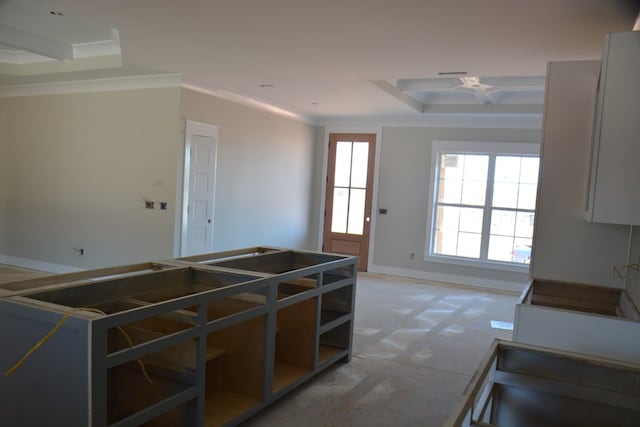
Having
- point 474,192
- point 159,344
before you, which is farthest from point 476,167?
point 159,344

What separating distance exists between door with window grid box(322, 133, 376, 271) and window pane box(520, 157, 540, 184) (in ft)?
7.97

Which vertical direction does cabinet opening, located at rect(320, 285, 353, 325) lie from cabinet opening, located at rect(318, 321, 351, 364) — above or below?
above

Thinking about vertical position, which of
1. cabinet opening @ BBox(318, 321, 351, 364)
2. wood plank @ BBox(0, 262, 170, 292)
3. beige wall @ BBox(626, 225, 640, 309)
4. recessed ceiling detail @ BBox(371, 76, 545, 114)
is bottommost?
cabinet opening @ BBox(318, 321, 351, 364)

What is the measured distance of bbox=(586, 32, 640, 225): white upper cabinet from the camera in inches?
104

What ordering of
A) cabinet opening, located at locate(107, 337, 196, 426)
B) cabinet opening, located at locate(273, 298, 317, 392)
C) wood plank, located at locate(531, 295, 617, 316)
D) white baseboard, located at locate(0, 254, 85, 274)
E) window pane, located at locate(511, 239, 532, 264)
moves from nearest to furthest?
cabinet opening, located at locate(107, 337, 196, 426) < wood plank, located at locate(531, 295, 617, 316) < cabinet opening, located at locate(273, 298, 317, 392) < white baseboard, located at locate(0, 254, 85, 274) < window pane, located at locate(511, 239, 532, 264)

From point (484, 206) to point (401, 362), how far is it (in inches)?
164

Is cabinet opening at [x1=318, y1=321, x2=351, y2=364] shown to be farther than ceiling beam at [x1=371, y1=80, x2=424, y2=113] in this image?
No

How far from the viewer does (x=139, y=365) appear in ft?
7.95

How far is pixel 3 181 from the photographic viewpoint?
7.42 meters

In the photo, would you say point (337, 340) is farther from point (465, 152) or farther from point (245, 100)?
point (465, 152)

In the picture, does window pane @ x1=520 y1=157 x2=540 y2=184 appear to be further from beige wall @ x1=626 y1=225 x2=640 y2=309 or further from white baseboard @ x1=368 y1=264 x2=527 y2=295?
beige wall @ x1=626 y1=225 x2=640 y2=309

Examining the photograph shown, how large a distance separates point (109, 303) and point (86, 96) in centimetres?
496

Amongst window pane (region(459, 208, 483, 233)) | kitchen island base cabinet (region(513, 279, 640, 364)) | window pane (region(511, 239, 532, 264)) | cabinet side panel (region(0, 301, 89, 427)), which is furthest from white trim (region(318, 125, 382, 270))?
cabinet side panel (region(0, 301, 89, 427))

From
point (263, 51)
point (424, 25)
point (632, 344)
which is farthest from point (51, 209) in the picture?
point (632, 344)
